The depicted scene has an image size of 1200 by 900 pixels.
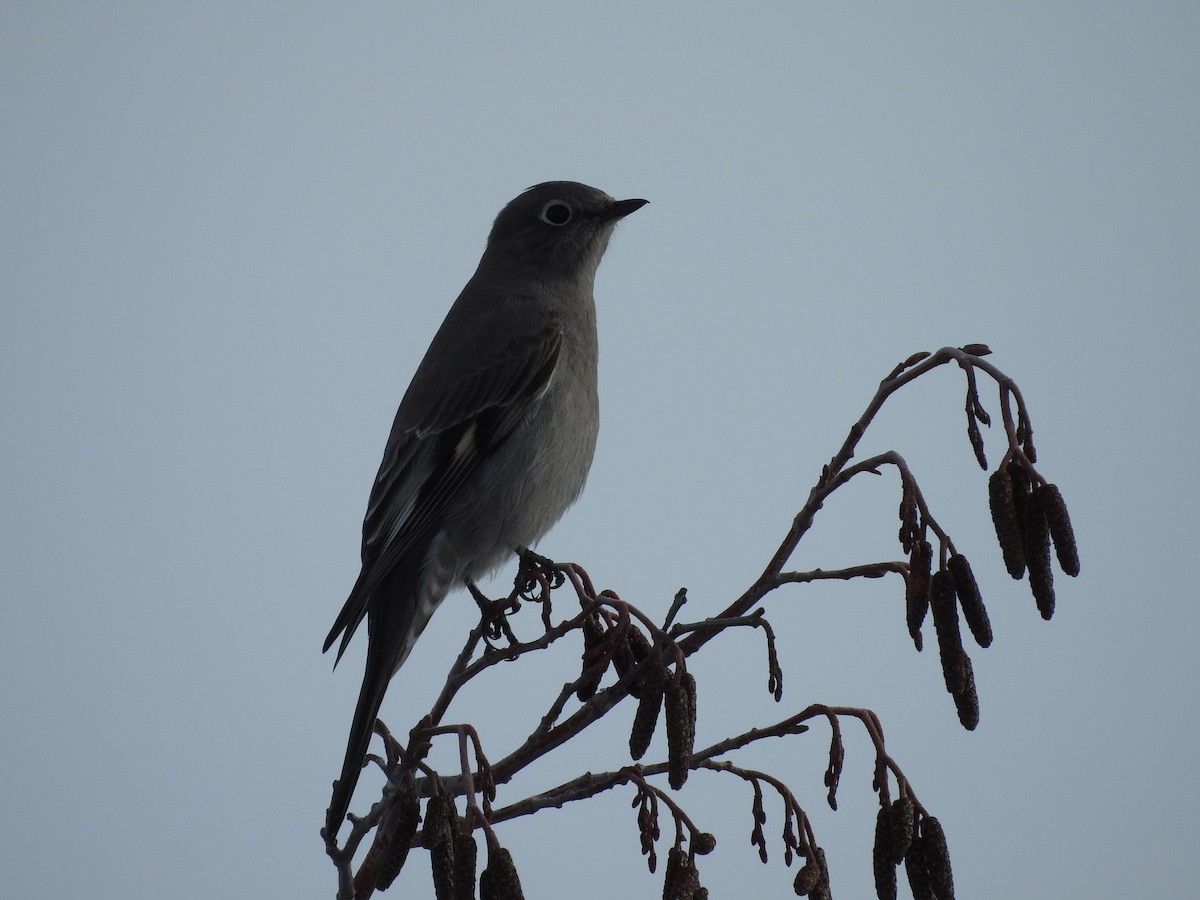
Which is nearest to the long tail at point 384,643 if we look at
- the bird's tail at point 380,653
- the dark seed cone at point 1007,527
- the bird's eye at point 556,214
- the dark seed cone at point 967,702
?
the bird's tail at point 380,653

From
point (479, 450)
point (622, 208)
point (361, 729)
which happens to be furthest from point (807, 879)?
point (622, 208)

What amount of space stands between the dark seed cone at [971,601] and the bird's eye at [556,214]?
17.7ft

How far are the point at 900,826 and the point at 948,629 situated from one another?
518mm

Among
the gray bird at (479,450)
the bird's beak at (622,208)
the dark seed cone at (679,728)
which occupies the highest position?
the bird's beak at (622,208)

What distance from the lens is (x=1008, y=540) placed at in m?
3.23

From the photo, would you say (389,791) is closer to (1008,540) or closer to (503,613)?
(1008,540)

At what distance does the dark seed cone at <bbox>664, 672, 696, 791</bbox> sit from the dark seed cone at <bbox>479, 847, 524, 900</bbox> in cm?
51

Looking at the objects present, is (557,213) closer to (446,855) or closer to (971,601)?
(971,601)

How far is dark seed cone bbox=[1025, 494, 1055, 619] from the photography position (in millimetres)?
3275

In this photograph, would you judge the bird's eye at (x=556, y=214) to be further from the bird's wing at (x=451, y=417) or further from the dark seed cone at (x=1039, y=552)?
the dark seed cone at (x=1039, y=552)

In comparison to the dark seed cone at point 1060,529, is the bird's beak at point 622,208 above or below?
above

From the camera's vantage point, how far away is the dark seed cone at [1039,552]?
3.28 metres

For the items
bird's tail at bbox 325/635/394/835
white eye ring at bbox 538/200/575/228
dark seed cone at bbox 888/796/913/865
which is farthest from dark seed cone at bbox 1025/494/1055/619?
white eye ring at bbox 538/200/575/228

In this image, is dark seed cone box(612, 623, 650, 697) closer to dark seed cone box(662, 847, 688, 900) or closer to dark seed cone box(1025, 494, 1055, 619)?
dark seed cone box(662, 847, 688, 900)
